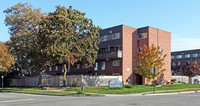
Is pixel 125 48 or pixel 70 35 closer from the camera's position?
pixel 70 35

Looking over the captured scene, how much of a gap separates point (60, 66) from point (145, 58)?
92.1 feet

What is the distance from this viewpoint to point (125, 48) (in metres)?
43.8

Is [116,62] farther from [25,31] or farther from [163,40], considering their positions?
[25,31]

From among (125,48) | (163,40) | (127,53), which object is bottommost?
(127,53)

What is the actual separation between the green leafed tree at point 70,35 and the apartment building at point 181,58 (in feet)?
159

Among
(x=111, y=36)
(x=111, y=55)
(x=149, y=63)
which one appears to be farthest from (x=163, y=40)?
(x=149, y=63)

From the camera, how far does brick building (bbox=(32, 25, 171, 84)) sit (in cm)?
4353

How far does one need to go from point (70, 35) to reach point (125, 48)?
554 inches

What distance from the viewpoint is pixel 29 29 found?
35.2 m

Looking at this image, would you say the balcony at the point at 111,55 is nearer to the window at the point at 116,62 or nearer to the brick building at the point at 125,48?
the brick building at the point at 125,48

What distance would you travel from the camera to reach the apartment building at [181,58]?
253 feet

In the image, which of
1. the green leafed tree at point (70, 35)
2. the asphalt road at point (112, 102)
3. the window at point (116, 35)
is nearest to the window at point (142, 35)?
the window at point (116, 35)

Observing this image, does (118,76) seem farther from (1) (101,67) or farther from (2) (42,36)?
(2) (42,36)

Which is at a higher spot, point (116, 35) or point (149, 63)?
point (116, 35)
